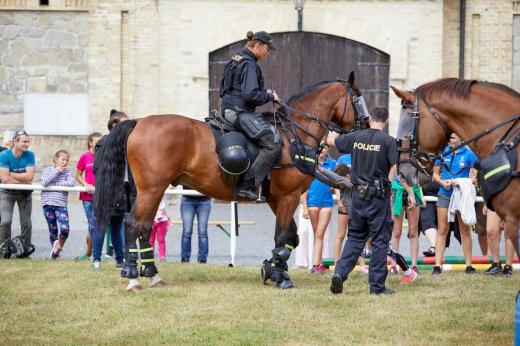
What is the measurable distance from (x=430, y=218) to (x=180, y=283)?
14.7 ft

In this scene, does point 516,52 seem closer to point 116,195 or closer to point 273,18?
point 273,18

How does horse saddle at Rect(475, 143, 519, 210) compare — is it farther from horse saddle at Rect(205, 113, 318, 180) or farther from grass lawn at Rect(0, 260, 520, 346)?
horse saddle at Rect(205, 113, 318, 180)

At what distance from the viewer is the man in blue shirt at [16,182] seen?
575 inches

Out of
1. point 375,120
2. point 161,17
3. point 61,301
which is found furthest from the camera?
point 161,17

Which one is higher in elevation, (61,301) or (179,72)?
(179,72)

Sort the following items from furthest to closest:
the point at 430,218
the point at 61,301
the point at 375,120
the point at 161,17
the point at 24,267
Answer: the point at 161,17
the point at 430,218
the point at 24,267
the point at 375,120
the point at 61,301

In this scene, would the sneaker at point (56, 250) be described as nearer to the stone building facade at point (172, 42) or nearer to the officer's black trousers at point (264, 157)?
the officer's black trousers at point (264, 157)

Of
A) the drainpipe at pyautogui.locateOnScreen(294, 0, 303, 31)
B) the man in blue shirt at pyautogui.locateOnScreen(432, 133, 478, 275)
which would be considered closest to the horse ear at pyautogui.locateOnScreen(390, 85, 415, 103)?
the man in blue shirt at pyautogui.locateOnScreen(432, 133, 478, 275)

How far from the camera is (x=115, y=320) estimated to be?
9.45 meters

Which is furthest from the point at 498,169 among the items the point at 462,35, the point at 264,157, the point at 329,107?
the point at 462,35

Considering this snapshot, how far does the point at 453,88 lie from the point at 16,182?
7.92 metres

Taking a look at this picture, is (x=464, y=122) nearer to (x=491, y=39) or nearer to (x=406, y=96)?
(x=406, y=96)

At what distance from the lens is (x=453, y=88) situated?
30.0 ft

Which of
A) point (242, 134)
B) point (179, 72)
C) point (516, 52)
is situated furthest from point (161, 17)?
point (242, 134)
